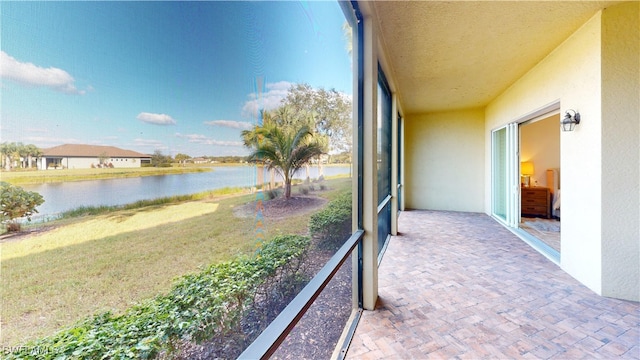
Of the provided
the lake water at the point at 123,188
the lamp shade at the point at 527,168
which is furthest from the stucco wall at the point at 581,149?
the lamp shade at the point at 527,168

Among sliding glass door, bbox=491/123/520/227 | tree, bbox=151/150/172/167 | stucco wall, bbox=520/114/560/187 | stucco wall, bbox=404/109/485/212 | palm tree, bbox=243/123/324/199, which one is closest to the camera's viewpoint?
tree, bbox=151/150/172/167

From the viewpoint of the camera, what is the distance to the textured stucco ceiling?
2637mm

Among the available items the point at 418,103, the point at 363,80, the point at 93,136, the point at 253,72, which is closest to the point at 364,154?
the point at 363,80

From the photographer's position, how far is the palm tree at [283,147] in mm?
1093

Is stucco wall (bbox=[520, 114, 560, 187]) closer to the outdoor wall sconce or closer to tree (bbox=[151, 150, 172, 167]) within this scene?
the outdoor wall sconce

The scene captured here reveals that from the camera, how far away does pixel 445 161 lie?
741 cm

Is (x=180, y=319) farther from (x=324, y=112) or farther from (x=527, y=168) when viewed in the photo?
(x=527, y=168)

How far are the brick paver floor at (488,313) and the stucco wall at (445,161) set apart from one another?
136 inches

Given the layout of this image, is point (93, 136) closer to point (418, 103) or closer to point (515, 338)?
point (515, 338)

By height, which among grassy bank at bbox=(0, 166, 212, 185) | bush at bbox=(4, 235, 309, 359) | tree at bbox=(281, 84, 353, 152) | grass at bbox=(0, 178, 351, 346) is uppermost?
tree at bbox=(281, 84, 353, 152)

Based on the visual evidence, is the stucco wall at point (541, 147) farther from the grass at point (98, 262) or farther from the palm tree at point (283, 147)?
the grass at point (98, 262)

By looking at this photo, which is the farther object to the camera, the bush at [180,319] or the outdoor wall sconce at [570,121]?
the outdoor wall sconce at [570,121]

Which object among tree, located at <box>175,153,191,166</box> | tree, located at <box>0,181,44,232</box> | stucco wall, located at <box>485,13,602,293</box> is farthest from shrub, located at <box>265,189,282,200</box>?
stucco wall, located at <box>485,13,602,293</box>

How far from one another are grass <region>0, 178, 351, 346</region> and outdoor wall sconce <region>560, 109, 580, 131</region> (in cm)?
396
